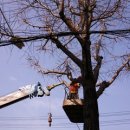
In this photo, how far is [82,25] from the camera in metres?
11.2

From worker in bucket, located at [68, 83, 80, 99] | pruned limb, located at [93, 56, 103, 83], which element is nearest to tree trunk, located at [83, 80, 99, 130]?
pruned limb, located at [93, 56, 103, 83]

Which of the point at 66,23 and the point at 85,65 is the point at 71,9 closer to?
the point at 66,23

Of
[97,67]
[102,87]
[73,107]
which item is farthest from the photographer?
[73,107]

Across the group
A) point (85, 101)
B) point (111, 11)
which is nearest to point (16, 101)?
point (85, 101)

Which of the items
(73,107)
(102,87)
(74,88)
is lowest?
(73,107)

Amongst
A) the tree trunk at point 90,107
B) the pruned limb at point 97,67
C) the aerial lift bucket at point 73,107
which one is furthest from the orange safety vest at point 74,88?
the tree trunk at point 90,107

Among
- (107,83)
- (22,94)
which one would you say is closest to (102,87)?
(107,83)

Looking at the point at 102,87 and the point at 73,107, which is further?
the point at 73,107

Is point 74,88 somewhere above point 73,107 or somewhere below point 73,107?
above

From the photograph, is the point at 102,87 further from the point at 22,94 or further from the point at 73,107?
the point at 22,94

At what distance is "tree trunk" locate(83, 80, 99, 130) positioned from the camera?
34.9 ft

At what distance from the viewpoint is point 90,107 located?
10945 mm

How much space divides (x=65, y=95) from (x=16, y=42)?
4.81 meters

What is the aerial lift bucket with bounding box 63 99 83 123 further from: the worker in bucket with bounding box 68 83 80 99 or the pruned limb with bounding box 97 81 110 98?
the pruned limb with bounding box 97 81 110 98
